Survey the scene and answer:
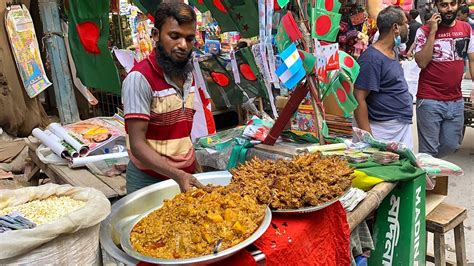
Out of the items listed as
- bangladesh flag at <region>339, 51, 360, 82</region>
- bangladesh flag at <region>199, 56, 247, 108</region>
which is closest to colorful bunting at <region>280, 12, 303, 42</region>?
bangladesh flag at <region>339, 51, 360, 82</region>

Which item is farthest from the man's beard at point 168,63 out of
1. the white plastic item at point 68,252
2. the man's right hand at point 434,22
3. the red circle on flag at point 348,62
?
the man's right hand at point 434,22

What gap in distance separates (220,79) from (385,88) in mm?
1327

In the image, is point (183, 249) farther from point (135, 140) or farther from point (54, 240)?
point (135, 140)

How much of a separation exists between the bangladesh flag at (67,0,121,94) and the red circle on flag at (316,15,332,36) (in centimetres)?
207

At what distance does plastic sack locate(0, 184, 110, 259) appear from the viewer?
137 centimetres

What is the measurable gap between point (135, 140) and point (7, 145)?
334 cm

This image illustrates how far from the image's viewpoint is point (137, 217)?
1.84 metres

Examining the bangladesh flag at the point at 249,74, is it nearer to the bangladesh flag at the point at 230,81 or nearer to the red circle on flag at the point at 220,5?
the bangladesh flag at the point at 230,81

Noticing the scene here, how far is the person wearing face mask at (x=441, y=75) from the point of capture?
3.98m

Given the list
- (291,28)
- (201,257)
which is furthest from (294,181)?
(291,28)

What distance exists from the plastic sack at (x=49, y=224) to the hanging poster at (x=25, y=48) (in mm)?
3396

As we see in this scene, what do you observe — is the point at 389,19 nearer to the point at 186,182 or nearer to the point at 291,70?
the point at 291,70

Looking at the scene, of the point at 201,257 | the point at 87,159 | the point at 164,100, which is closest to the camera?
the point at 201,257

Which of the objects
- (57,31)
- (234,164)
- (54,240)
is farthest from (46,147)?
(54,240)
